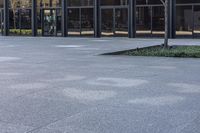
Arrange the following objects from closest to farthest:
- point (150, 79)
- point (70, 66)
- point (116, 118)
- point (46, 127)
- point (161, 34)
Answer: point (46, 127) → point (116, 118) → point (150, 79) → point (70, 66) → point (161, 34)

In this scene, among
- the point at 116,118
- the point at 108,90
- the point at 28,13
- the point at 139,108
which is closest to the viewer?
the point at 116,118

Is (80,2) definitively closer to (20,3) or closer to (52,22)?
(52,22)

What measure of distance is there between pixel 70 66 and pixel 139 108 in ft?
24.6

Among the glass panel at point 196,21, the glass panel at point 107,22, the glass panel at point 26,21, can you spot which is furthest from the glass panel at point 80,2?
the glass panel at point 196,21

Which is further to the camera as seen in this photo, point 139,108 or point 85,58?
point 85,58

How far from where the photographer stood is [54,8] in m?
38.5

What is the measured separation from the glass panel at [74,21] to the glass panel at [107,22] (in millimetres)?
2276

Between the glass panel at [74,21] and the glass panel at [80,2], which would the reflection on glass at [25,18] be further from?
the glass panel at [80,2]

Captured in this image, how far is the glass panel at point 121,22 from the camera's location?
3511cm

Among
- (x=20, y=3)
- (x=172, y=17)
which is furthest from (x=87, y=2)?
(x=172, y=17)

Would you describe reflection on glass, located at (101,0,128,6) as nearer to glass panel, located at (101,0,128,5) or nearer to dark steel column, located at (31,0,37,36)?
glass panel, located at (101,0,128,5)

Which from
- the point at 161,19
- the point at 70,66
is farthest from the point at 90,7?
the point at 70,66

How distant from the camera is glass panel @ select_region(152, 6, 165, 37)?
33.4 meters

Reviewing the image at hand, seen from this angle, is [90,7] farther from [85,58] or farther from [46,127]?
[46,127]
